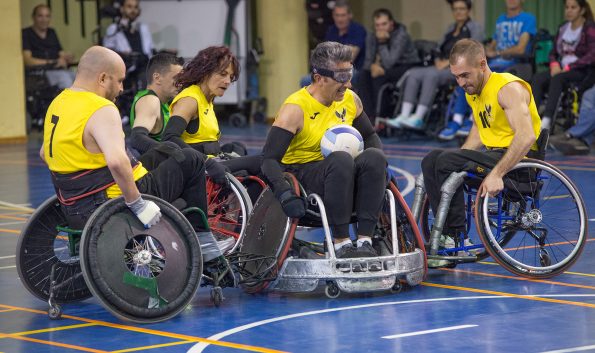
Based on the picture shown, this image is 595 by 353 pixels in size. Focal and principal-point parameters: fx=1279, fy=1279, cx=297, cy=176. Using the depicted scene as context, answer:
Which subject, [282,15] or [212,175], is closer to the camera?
[212,175]

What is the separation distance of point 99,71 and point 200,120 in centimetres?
176

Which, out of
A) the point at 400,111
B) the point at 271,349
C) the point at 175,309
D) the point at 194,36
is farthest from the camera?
the point at 194,36

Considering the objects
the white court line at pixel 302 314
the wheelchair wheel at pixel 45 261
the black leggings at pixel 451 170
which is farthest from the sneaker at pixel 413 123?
the wheelchair wheel at pixel 45 261

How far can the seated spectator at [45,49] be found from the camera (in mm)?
18562

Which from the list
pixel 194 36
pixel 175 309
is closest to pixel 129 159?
pixel 175 309

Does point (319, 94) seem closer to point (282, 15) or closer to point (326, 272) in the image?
point (326, 272)

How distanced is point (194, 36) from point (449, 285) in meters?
13.2

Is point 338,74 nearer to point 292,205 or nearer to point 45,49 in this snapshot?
point 292,205

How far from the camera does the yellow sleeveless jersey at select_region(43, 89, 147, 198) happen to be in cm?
649

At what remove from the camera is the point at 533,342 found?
570cm

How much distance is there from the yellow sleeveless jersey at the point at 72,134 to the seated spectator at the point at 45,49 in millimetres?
12254

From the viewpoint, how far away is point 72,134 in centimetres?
649

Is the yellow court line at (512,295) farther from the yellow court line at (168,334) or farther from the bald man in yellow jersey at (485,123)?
the yellow court line at (168,334)

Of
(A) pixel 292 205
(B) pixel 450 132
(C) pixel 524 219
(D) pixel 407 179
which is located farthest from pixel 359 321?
(B) pixel 450 132
